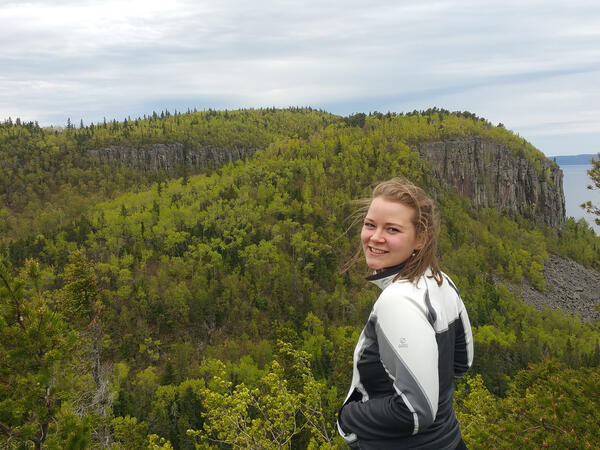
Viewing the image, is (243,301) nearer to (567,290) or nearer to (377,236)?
(377,236)

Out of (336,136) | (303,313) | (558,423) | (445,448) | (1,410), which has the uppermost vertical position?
(336,136)

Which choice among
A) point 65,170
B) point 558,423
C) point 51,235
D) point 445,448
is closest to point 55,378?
point 445,448

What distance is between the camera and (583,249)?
137625mm

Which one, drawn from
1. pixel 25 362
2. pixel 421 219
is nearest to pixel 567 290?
pixel 25 362

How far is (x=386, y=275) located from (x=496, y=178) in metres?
159

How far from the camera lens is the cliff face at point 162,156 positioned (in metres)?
180

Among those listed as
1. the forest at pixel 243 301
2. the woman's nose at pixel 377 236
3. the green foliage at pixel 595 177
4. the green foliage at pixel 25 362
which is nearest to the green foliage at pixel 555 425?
the forest at pixel 243 301

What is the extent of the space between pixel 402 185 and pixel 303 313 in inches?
3240

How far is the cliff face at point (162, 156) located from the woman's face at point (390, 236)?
184m

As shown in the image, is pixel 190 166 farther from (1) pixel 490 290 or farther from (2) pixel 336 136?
(1) pixel 490 290

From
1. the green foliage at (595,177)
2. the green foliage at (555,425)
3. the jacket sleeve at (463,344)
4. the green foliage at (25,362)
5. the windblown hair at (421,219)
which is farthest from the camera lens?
the green foliage at (595,177)

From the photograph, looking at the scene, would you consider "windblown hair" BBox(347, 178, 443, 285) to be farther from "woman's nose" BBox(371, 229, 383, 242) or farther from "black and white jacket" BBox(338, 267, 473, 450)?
"woman's nose" BBox(371, 229, 383, 242)

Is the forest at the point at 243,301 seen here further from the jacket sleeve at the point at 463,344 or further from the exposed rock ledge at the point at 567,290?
the exposed rock ledge at the point at 567,290

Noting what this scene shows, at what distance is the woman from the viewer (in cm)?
239
